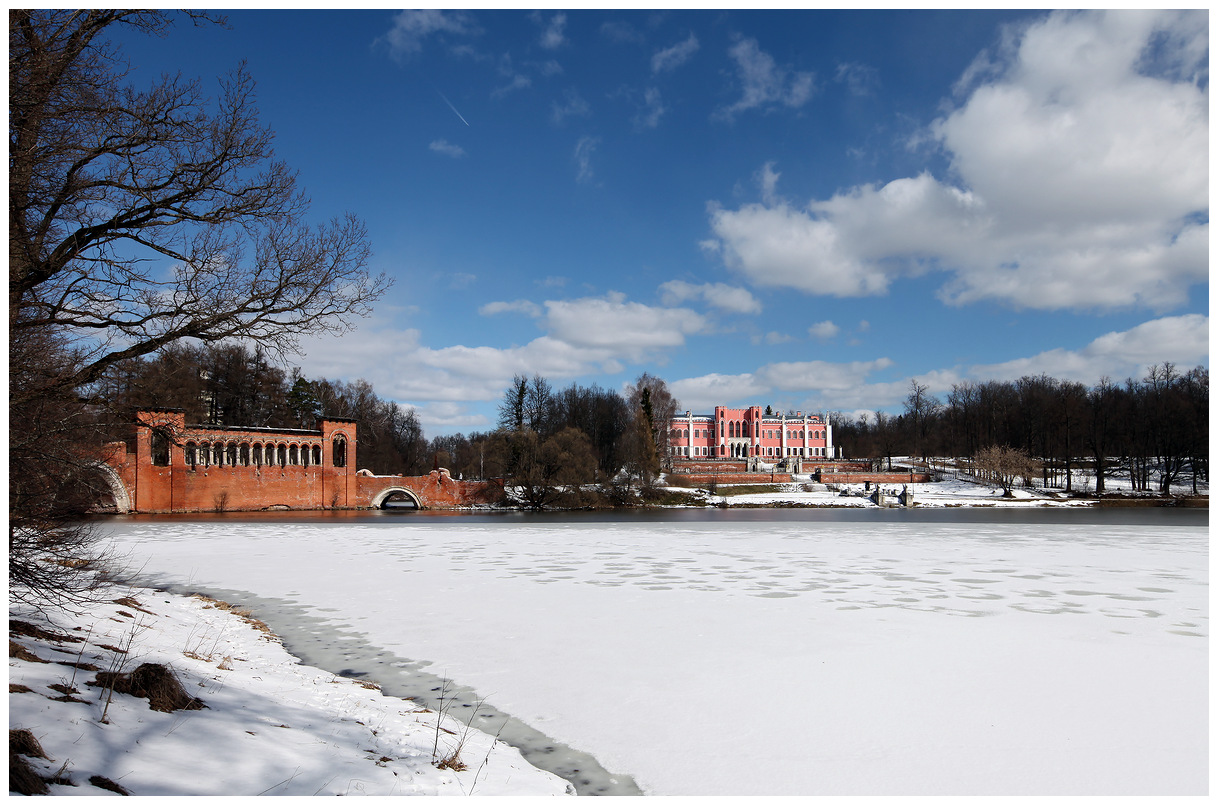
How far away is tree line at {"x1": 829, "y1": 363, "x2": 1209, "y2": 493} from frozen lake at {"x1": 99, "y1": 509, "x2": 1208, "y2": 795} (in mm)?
45524

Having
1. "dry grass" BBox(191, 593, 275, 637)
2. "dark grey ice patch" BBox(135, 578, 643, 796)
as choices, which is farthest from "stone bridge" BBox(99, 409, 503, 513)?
Answer: "dark grey ice patch" BBox(135, 578, 643, 796)

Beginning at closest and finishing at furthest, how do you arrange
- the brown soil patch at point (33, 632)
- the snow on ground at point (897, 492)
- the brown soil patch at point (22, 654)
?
the brown soil patch at point (22, 654) < the brown soil patch at point (33, 632) < the snow on ground at point (897, 492)

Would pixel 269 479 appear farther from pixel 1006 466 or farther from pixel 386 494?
pixel 1006 466

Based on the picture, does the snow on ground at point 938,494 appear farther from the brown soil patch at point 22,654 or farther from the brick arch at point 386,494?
the brown soil patch at point 22,654

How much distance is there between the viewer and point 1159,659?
22.0 ft

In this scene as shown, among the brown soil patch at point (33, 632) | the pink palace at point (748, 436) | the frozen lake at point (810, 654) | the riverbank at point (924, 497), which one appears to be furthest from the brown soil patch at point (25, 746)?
the pink palace at point (748, 436)

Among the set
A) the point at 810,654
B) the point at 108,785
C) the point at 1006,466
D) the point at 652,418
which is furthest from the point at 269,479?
the point at 1006,466

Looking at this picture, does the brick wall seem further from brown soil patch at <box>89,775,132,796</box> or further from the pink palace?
brown soil patch at <box>89,775,132,796</box>

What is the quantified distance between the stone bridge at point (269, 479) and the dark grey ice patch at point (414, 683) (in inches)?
1345

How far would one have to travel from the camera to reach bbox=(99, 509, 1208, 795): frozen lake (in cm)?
454

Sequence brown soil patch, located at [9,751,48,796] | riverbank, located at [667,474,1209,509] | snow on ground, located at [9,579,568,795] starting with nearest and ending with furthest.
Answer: brown soil patch, located at [9,751,48,796]
snow on ground, located at [9,579,568,795]
riverbank, located at [667,474,1209,509]

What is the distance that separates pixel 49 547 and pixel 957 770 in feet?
23.0

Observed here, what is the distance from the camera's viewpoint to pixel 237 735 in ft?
13.9

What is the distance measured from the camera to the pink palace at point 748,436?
90.8 metres
